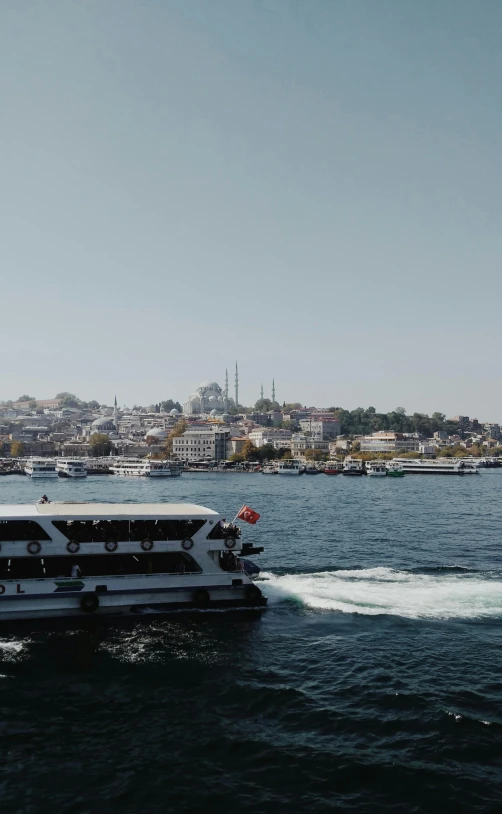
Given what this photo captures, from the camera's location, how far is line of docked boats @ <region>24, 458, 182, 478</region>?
152750 millimetres

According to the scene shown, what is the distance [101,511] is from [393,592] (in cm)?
1445

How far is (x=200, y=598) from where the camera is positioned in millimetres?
28703

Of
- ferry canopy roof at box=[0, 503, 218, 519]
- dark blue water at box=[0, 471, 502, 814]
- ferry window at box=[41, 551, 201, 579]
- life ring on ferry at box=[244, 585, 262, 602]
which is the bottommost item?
dark blue water at box=[0, 471, 502, 814]

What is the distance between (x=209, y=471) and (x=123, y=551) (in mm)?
162040

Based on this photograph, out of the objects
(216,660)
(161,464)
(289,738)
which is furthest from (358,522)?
(161,464)

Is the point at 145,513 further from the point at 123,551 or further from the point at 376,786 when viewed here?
the point at 376,786

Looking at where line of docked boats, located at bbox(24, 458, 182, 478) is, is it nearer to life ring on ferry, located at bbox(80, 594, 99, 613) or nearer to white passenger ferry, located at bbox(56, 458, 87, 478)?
white passenger ferry, located at bbox(56, 458, 87, 478)

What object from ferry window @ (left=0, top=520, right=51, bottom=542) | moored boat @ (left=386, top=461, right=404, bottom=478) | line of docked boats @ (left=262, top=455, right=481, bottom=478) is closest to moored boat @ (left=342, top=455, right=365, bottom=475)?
line of docked boats @ (left=262, top=455, right=481, bottom=478)

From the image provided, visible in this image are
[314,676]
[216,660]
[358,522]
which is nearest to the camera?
[314,676]

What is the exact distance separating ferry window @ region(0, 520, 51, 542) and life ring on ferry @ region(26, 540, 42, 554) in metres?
0.37

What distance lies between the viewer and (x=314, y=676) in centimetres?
2216

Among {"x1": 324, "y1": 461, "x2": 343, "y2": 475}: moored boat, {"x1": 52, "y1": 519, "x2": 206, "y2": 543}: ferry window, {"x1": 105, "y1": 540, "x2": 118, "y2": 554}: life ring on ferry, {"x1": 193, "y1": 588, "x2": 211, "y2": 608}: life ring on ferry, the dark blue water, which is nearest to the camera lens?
the dark blue water

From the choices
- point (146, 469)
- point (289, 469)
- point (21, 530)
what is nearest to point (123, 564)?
point (21, 530)

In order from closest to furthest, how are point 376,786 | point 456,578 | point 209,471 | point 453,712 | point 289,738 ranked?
point 376,786
point 289,738
point 453,712
point 456,578
point 209,471
